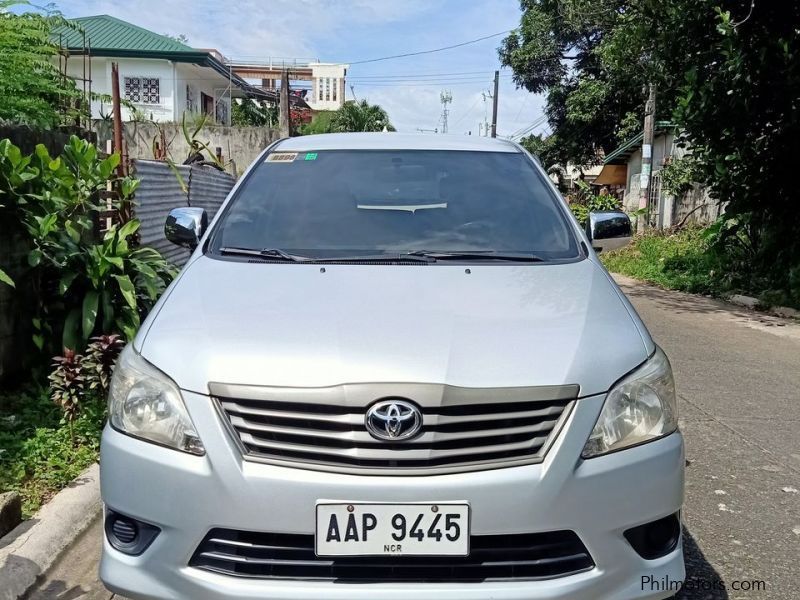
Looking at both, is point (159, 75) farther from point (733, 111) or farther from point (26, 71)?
point (26, 71)

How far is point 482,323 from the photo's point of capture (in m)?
2.18

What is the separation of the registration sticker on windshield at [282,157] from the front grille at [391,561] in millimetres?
2024

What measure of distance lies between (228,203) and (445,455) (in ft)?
5.78

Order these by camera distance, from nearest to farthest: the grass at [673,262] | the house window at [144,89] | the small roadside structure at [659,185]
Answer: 1. the grass at [673,262]
2. the small roadside structure at [659,185]
3. the house window at [144,89]

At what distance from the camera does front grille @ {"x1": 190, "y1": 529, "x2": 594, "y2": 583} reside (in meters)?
1.86

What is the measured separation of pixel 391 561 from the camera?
1.87m

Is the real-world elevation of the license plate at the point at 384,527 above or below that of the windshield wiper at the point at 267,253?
below

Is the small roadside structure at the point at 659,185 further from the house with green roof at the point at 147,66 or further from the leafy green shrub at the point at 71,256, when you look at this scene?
the house with green roof at the point at 147,66

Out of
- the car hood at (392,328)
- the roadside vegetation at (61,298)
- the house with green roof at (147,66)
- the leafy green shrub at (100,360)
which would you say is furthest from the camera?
the house with green roof at (147,66)

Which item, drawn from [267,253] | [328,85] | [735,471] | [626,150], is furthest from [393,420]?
[328,85]

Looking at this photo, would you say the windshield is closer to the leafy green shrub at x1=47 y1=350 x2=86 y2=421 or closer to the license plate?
the license plate

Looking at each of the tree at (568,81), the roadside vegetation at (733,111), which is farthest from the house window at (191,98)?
the roadside vegetation at (733,111)

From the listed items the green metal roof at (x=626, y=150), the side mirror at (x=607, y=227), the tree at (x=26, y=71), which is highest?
the green metal roof at (x=626, y=150)

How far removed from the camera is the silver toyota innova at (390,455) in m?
1.84
